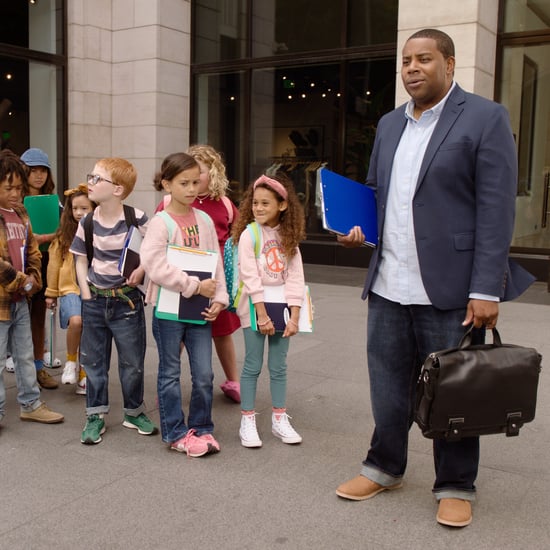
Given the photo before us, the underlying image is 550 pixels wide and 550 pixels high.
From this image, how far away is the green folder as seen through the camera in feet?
17.4

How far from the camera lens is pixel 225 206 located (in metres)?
4.98

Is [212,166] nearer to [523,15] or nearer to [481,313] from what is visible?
[481,313]

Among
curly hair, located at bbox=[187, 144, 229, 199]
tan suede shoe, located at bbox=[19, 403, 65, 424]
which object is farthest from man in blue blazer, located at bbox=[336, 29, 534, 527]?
tan suede shoe, located at bbox=[19, 403, 65, 424]

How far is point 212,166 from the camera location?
4730 millimetres

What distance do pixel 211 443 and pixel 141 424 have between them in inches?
22.9

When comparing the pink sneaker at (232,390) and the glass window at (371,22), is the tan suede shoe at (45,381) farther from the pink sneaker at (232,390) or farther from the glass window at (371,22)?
the glass window at (371,22)

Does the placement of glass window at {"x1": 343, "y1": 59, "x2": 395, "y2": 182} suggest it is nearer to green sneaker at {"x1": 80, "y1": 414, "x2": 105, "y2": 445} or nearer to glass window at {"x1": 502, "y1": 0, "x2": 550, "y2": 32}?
glass window at {"x1": 502, "y1": 0, "x2": 550, "y2": 32}

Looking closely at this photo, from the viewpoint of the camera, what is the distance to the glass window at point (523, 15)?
36.3ft

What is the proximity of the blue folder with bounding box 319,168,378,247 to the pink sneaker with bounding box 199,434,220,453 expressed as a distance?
5.01 feet

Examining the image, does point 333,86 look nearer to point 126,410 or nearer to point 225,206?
point 225,206

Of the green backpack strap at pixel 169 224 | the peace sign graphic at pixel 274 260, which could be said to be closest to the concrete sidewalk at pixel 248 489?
the peace sign graphic at pixel 274 260

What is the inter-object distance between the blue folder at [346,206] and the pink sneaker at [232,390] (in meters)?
2.01

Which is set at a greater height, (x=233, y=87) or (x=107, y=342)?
(x=233, y=87)

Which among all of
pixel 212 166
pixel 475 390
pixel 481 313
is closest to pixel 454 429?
pixel 475 390
